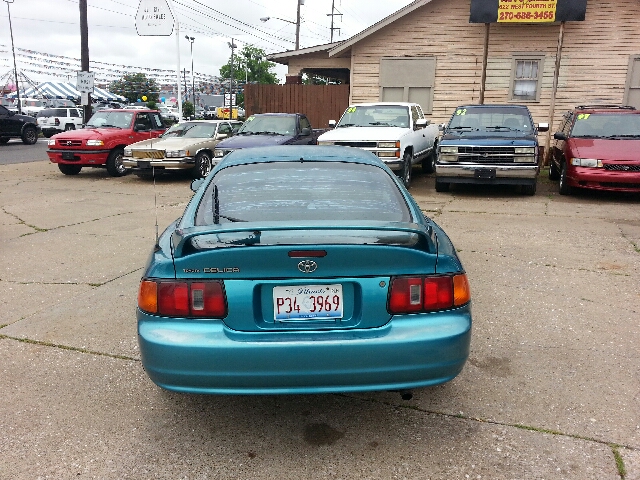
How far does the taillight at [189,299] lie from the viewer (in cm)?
262

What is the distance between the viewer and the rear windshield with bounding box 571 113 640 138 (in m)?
10.3

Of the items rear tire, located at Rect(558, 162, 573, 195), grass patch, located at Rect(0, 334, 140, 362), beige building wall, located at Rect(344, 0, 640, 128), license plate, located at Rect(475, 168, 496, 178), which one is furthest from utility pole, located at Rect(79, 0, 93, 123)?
grass patch, located at Rect(0, 334, 140, 362)

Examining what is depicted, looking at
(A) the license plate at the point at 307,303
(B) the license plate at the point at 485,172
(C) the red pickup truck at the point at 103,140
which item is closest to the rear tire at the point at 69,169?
(C) the red pickup truck at the point at 103,140

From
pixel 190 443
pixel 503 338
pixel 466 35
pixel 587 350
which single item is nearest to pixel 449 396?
pixel 503 338

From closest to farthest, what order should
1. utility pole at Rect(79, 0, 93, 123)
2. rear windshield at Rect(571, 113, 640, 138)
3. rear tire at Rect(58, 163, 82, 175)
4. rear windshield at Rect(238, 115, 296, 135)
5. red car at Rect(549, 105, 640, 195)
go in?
red car at Rect(549, 105, 640, 195), rear windshield at Rect(571, 113, 640, 138), rear windshield at Rect(238, 115, 296, 135), rear tire at Rect(58, 163, 82, 175), utility pole at Rect(79, 0, 93, 123)

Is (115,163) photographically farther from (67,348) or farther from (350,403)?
(350,403)

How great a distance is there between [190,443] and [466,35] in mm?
15695

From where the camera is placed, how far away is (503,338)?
416cm

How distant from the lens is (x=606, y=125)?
10508mm

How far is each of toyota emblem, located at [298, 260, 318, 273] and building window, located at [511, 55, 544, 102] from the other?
15.4 metres

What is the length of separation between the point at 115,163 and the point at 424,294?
12808 millimetres

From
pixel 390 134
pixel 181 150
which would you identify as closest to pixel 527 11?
pixel 390 134

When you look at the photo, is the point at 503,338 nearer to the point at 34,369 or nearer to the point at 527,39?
the point at 34,369

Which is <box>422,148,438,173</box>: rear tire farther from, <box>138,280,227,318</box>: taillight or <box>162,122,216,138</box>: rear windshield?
<box>138,280,227,318</box>: taillight
